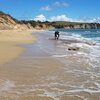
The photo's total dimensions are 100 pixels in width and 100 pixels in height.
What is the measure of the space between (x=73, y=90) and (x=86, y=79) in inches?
63.8

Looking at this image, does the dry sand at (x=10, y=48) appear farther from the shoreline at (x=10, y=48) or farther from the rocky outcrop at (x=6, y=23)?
the rocky outcrop at (x=6, y=23)

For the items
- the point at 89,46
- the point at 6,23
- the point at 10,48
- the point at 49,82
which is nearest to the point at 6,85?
the point at 49,82

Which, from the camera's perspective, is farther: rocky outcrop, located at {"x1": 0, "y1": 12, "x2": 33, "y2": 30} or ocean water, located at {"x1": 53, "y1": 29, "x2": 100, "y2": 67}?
rocky outcrop, located at {"x1": 0, "y1": 12, "x2": 33, "y2": 30}

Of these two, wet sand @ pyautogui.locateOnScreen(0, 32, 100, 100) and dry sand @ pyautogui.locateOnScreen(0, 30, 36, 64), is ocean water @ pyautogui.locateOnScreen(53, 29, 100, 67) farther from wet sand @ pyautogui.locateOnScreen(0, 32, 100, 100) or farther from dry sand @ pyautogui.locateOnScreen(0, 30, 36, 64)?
dry sand @ pyautogui.locateOnScreen(0, 30, 36, 64)

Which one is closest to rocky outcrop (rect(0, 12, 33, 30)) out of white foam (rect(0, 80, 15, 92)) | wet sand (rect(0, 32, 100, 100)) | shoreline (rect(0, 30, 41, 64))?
shoreline (rect(0, 30, 41, 64))

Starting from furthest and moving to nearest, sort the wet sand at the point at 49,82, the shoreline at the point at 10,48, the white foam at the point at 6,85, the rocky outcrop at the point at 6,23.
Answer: the rocky outcrop at the point at 6,23, the shoreline at the point at 10,48, the white foam at the point at 6,85, the wet sand at the point at 49,82

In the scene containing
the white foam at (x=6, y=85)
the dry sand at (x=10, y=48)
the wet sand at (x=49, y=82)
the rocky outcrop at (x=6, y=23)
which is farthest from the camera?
the rocky outcrop at (x=6, y=23)

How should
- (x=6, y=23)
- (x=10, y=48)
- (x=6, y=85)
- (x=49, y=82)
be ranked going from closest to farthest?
(x=6, y=85)
(x=49, y=82)
(x=10, y=48)
(x=6, y=23)

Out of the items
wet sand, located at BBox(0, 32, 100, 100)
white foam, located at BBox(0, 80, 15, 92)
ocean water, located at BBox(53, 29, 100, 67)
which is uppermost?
white foam, located at BBox(0, 80, 15, 92)

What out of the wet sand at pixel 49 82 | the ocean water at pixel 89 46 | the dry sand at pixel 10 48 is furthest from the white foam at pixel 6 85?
the ocean water at pixel 89 46

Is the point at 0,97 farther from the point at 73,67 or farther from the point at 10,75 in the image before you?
the point at 73,67

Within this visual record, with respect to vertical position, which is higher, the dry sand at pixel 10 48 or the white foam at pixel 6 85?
the white foam at pixel 6 85

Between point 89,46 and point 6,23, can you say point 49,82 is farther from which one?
point 6,23

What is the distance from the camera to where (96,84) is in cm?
888
